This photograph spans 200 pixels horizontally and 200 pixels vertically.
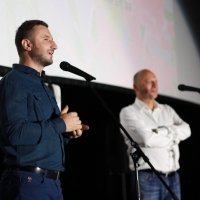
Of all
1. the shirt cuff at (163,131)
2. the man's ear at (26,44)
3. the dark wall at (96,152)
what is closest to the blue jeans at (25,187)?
the man's ear at (26,44)

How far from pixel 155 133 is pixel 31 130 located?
149 cm

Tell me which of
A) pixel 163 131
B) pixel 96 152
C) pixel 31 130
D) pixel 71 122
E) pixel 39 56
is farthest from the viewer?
pixel 96 152

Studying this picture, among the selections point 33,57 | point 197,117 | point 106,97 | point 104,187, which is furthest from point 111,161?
point 33,57

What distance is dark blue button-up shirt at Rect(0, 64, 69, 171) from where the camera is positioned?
7.29ft

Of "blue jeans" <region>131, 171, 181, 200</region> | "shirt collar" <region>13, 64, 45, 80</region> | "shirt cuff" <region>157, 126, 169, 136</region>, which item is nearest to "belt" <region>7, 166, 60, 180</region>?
"shirt collar" <region>13, 64, 45, 80</region>

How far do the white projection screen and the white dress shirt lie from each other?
1.40 ft

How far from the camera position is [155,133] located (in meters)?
3.53

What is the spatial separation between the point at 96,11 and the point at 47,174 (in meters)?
1.95

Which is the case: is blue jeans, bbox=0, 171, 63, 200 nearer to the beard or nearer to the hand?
the hand

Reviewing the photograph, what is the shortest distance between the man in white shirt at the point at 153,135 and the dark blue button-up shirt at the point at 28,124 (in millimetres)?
1228

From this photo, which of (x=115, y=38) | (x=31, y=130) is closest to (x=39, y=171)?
(x=31, y=130)

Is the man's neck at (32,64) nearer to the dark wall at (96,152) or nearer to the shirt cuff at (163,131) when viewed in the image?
the shirt cuff at (163,131)

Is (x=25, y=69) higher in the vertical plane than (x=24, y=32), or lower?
lower

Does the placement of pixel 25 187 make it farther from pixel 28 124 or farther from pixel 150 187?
pixel 150 187
